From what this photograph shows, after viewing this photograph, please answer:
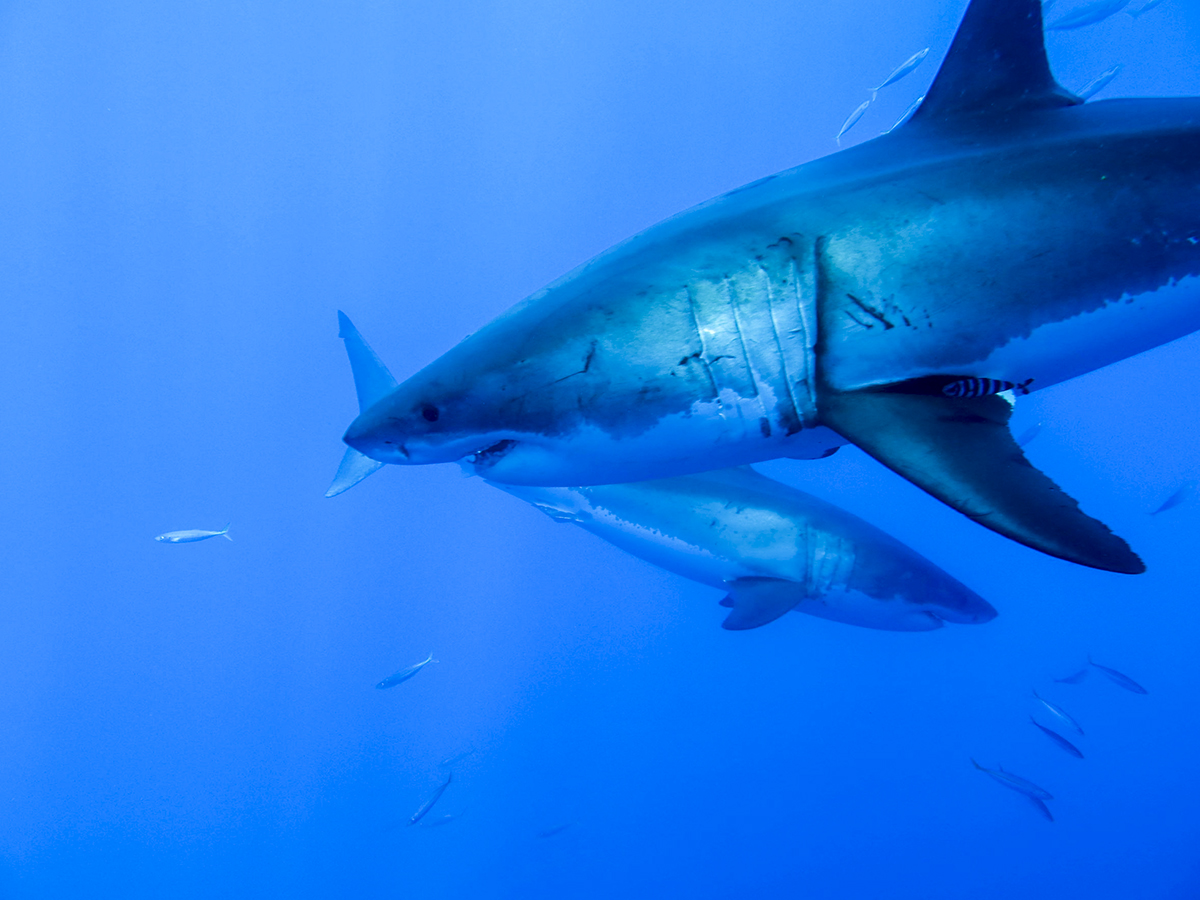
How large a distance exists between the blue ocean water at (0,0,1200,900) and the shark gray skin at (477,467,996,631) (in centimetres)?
563

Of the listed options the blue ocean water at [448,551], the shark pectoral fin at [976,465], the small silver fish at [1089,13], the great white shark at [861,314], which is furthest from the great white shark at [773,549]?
the blue ocean water at [448,551]

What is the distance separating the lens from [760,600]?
3693 mm

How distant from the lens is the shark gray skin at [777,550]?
3.74 m

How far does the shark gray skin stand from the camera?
374cm

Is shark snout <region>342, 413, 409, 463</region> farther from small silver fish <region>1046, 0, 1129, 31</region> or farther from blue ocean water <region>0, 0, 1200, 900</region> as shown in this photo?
blue ocean water <region>0, 0, 1200, 900</region>

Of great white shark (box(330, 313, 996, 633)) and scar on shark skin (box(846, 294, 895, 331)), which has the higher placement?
scar on shark skin (box(846, 294, 895, 331))

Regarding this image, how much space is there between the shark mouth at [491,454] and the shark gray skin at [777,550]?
2.10m

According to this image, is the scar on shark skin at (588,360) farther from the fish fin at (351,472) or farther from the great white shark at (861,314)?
the fish fin at (351,472)

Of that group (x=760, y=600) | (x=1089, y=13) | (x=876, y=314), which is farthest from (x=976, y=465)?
(x=1089, y=13)

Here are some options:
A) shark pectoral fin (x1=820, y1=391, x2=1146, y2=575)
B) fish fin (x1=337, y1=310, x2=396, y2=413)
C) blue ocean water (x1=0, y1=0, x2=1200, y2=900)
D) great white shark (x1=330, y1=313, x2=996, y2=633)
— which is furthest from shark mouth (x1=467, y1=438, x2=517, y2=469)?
blue ocean water (x1=0, y1=0, x2=1200, y2=900)

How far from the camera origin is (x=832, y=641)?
364 inches

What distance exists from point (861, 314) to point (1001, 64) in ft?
3.16

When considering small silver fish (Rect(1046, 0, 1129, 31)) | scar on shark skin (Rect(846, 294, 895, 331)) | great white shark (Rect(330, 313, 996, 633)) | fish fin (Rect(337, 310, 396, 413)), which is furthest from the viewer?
small silver fish (Rect(1046, 0, 1129, 31))

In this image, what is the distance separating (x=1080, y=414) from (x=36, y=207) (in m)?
20.0
